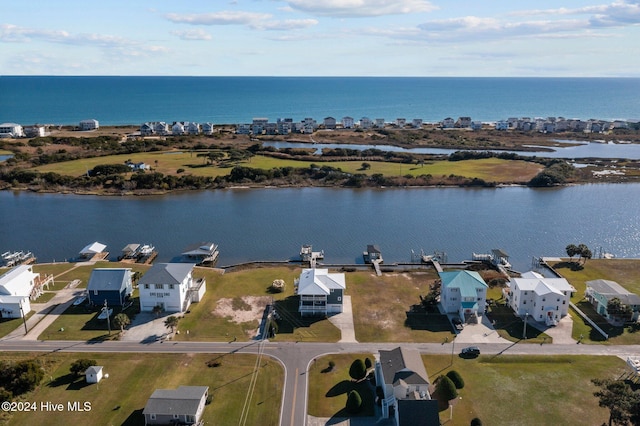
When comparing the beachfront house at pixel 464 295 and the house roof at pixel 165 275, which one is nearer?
the beachfront house at pixel 464 295

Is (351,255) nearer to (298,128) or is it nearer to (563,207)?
(563,207)

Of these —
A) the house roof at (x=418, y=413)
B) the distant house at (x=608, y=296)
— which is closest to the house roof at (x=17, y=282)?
the house roof at (x=418, y=413)

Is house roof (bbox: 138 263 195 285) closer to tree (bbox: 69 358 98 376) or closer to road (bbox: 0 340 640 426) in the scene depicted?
road (bbox: 0 340 640 426)

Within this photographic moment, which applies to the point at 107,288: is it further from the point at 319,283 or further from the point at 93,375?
the point at 319,283

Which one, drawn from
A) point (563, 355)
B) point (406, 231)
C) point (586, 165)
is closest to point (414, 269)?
point (406, 231)

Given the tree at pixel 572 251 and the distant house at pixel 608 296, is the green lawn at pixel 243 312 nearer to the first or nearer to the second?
the distant house at pixel 608 296

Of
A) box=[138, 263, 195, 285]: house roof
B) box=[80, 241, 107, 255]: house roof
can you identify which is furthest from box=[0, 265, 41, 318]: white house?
box=[138, 263, 195, 285]: house roof
